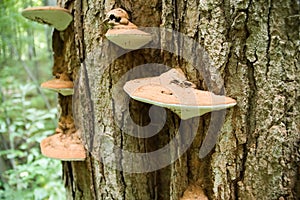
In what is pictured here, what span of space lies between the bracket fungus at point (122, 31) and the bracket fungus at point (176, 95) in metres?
0.24

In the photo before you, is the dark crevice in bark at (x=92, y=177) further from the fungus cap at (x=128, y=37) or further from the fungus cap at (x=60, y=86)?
the fungus cap at (x=128, y=37)

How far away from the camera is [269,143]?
1382 millimetres

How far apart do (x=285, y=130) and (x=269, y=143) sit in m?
0.10

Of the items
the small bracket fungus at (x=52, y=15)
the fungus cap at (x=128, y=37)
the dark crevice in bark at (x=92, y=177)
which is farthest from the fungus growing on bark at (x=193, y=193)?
the small bracket fungus at (x=52, y=15)

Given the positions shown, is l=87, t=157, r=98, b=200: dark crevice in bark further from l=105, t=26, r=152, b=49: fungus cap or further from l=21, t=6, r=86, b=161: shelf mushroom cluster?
l=105, t=26, r=152, b=49: fungus cap

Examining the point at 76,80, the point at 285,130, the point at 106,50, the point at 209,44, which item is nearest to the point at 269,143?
the point at 285,130

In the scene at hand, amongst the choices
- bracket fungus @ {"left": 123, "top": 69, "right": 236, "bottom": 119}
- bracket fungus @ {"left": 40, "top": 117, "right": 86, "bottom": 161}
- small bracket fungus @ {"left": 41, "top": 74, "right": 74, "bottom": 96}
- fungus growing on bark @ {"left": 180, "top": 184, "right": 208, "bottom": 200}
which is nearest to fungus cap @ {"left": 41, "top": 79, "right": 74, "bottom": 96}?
small bracket fungus @ {"left": 41, "top": 74, "right": 74, "bottom": 96}

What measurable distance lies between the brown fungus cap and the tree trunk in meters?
0.07

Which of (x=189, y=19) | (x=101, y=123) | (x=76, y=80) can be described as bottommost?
(x=101, y=123)

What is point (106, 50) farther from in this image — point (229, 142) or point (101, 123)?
point (229, 142)

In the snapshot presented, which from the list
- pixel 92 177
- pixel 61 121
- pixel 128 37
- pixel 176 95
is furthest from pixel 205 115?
pixel 61 121

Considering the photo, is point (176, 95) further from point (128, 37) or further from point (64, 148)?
point (64, 148)

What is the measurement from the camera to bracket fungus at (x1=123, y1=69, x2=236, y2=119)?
1.12 m

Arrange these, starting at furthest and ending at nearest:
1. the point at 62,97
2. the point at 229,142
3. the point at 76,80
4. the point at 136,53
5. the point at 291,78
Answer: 1. the point at 62,97
2. the point at 76,80
3. the point at 136,53
4. the point at 229,142
5. the point at 291,78
